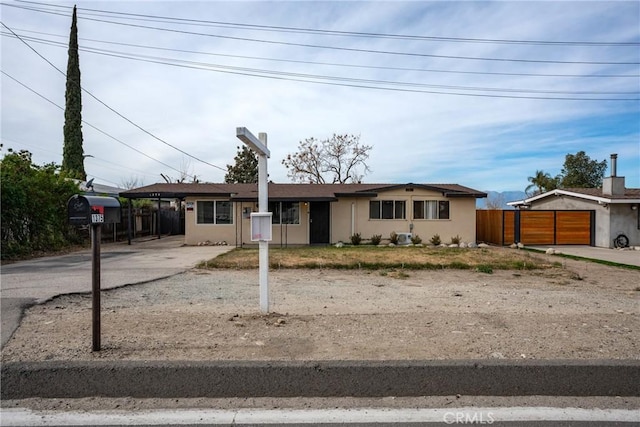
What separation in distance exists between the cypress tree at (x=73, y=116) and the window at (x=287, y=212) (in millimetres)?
15910

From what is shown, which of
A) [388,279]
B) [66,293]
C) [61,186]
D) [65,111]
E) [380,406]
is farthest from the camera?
[65,111]

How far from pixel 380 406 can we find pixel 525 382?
139 cm

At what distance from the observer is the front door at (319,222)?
2175cm

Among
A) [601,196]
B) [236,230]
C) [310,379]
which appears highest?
[601,196]

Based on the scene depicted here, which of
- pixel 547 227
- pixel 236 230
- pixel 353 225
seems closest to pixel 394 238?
pixel 353 225

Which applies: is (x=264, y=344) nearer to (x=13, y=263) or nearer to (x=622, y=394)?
(x=622, y=394)

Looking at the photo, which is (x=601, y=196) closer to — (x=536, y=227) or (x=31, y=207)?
(x=536, y=227)

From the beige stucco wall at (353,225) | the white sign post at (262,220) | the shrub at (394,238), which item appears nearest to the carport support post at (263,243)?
the white sign post at (262,220)

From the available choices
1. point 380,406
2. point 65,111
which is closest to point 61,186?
point 65,111

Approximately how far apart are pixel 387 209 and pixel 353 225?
2.01 metres

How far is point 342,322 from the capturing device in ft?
18.5

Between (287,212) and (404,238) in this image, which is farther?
(287,212)

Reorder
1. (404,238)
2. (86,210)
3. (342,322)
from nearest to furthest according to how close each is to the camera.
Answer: (86,210), (342,322), (404,238)

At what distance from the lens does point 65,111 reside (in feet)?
96.2
